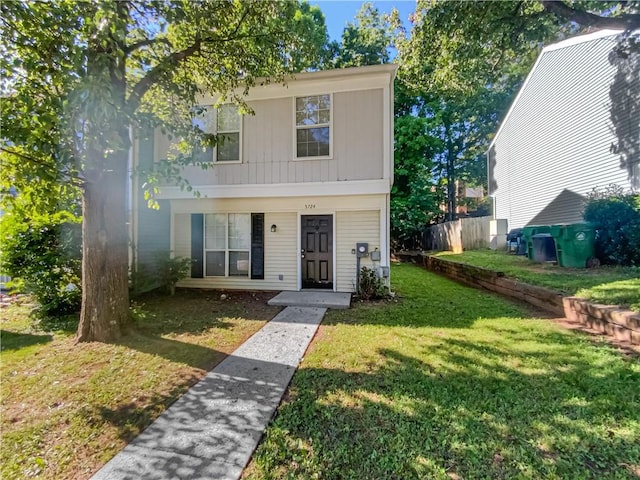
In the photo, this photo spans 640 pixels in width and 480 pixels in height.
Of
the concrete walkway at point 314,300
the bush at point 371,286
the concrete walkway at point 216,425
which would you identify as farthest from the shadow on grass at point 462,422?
the bush at point 371,286

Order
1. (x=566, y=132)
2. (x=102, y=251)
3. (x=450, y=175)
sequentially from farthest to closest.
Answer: (x=450, y=175) → (x=566, y=132) → (x=102, y=251)

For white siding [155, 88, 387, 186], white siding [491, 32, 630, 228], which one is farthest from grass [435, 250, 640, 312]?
white siding [155, 88, 387, 186]

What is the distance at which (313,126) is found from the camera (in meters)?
7.65

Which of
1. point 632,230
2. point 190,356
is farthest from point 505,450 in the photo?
point 632,230

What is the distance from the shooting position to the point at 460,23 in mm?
7285

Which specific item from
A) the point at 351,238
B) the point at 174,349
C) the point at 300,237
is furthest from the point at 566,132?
the point at 174,349

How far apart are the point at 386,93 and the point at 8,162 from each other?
22.9 ft

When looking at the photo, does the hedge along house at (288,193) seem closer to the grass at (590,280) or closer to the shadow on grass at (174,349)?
the grass at (590,280)

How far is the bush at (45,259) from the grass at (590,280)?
9259mm

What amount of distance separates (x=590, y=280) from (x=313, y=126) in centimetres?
678

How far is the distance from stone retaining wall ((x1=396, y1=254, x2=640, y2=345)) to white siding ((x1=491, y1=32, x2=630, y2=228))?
4862 mm

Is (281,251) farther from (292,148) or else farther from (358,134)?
(358,134)

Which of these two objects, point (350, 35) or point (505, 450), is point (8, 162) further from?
point (350, 35)

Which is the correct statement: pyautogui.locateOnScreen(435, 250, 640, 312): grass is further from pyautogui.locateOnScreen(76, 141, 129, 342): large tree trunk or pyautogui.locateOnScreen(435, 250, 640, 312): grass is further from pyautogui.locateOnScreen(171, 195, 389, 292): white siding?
pyautogui.locateOnScreen(76, 141, 129, 342): large tree trunk
